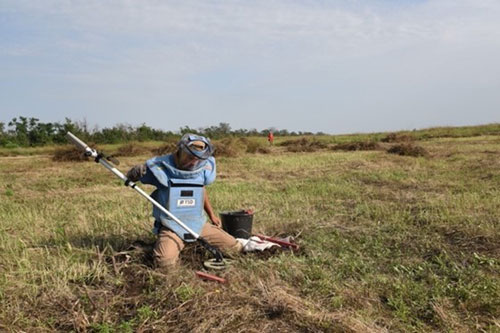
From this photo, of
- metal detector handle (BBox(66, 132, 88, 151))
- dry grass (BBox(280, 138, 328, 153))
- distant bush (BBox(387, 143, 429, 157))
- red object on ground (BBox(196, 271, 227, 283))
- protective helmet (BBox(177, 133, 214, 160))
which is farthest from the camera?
dry grass (BBox(280, 138, 328, 153))

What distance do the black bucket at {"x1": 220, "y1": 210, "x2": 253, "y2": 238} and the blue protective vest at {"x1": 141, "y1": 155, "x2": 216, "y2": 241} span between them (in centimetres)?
46

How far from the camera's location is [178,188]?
4.08m

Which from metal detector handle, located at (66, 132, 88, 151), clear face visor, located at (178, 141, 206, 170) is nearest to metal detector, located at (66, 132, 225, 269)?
metal detector handle, located at (66, 132, 88, 151)

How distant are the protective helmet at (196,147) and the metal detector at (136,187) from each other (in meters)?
0.52

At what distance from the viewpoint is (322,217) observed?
5.80 m

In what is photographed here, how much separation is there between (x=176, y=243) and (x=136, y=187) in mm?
624

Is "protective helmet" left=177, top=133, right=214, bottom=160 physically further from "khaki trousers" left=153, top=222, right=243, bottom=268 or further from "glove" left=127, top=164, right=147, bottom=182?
"khaki trousers" left=153, top=222, right=243, bottom=268

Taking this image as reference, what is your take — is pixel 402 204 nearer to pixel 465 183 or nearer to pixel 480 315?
pixel 465 183

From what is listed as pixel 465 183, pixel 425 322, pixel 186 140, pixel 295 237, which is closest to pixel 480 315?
pixel 425 322

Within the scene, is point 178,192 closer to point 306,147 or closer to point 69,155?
point 69,155

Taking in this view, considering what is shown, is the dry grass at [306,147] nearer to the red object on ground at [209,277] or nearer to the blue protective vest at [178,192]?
the blue protective vest at [178,192]

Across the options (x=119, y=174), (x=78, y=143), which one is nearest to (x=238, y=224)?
(x=119, y=174)

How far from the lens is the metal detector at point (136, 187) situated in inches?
150

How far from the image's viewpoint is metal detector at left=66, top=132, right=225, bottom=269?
3.81 metres
